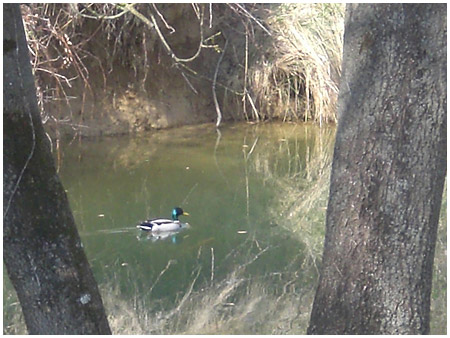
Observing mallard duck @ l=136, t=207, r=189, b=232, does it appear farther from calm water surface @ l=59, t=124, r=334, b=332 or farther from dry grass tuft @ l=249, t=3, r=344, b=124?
dry grass tuft @ l=249, t=3, r=344, b=124

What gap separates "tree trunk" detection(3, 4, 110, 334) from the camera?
7.72ft

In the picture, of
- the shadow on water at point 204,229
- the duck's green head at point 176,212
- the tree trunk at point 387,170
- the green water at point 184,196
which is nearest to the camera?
the tree trunk at point 387,170

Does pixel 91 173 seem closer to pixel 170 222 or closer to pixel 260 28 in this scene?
pixel 170 222

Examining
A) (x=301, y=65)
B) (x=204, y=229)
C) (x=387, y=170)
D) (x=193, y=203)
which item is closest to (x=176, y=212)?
(x=204, y=229)

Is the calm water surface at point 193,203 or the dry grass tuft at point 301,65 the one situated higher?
the dry grass tuft at point 301,65

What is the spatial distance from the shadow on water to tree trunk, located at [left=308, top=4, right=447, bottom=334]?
1673 mm

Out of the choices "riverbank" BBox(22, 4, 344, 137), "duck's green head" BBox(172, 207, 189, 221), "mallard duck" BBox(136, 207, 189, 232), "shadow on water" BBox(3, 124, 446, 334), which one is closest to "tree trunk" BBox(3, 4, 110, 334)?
"shadow on water" BBox(3, 124, 446, 334)

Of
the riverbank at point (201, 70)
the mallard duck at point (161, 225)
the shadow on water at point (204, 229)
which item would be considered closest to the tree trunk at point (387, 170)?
the shadow on water at point (204, 229)

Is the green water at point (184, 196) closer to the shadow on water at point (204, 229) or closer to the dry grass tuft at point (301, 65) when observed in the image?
the shadow on water at point (204, 229)

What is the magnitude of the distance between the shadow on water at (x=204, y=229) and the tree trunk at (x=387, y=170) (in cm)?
167

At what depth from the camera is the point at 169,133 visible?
10.2m

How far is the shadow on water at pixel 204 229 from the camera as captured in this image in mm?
4629

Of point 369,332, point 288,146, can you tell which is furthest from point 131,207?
point 369,332

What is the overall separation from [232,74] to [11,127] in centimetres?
869
